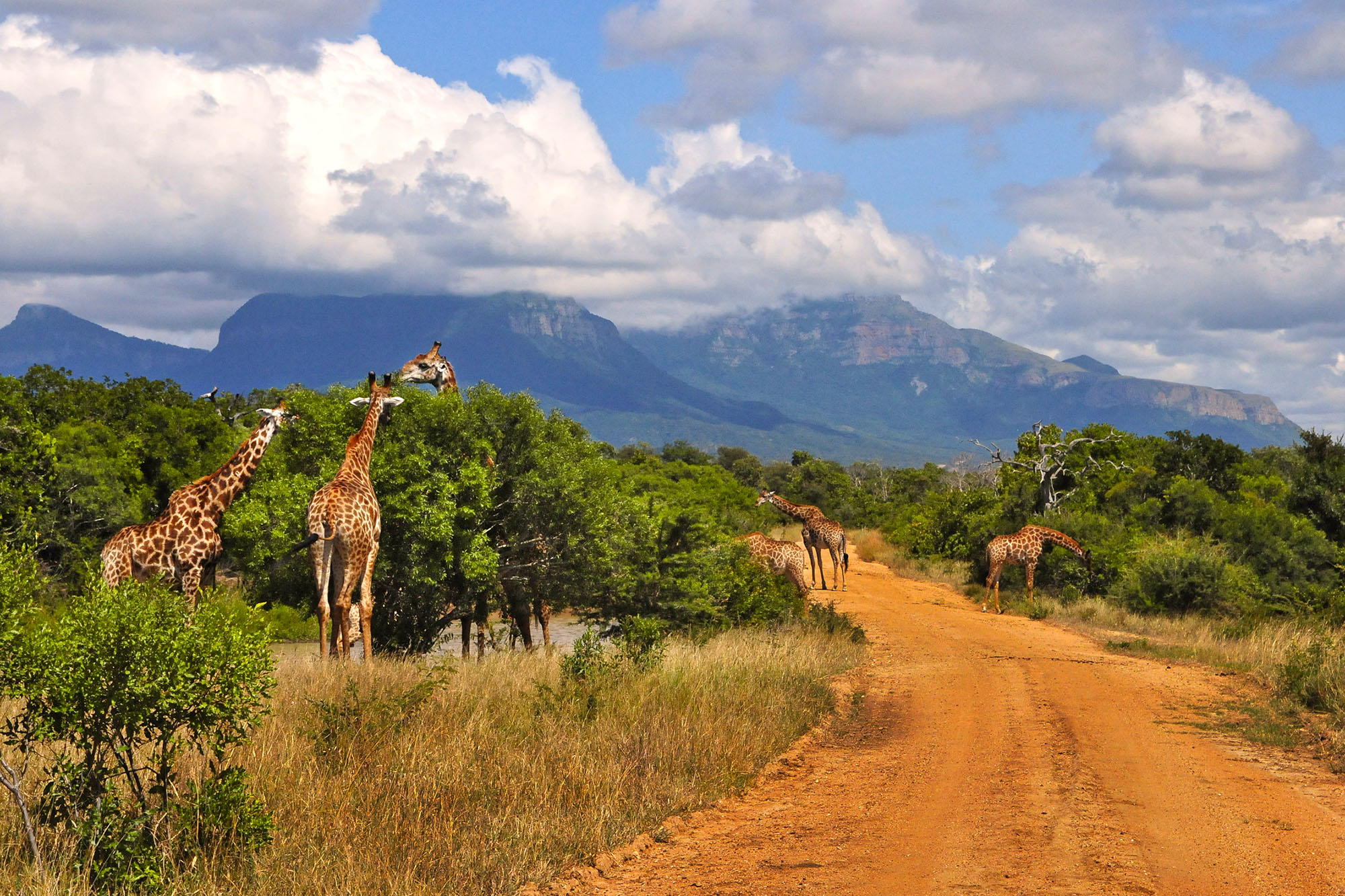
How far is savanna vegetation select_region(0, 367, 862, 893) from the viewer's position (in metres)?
6.25

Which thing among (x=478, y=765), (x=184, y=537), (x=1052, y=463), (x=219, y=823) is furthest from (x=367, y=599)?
(x=1052, y=463)

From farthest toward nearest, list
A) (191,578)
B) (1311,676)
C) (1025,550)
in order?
(1025,550) < (1311,676) < (191,578)

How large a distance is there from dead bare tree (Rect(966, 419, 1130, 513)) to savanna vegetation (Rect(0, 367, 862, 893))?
16.2 m

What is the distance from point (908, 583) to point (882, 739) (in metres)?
20.8

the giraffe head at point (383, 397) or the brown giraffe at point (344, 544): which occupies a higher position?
the giraffe head at point (383, 397)

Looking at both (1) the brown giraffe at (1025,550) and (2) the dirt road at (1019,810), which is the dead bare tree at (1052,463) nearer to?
(1) the brown giraffe at (1025,550)

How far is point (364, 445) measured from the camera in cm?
1336

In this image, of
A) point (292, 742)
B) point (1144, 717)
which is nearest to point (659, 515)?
point (1144, 717)

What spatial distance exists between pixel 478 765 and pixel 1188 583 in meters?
18.1

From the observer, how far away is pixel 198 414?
1302 inches

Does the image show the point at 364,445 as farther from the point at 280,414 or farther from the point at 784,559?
the point at 784,559

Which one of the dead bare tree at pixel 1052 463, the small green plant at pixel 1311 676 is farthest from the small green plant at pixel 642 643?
the dead bare tree at pixel 1052 463

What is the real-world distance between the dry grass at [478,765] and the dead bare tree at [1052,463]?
24.1 m

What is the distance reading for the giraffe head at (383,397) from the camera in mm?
13817
